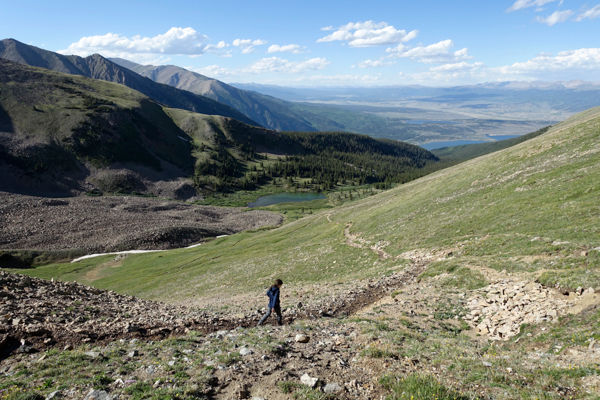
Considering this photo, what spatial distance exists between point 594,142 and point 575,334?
4266cm

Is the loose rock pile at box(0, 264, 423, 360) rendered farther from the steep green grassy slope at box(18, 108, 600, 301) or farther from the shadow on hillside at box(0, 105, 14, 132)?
the shadow on hillside at box(0, 105, 14, 132)

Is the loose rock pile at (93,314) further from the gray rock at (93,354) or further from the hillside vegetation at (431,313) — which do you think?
the gray rock at (93,354)

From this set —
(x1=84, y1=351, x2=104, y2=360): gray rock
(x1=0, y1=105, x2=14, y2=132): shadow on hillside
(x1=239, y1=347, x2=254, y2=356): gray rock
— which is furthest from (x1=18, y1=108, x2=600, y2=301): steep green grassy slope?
(x1=0, y1=105, x2=14, y2=132): shadow on hillside

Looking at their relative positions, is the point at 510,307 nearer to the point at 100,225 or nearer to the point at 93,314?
the point at 93,314

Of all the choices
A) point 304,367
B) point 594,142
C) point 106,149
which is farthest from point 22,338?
point 106,149

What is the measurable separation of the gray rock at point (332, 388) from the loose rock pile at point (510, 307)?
10.4 m

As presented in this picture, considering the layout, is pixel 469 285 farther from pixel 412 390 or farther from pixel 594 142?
pixel 594 142

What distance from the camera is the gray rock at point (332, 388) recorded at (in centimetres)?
1047

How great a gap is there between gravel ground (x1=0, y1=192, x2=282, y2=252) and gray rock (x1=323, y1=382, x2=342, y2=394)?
91050mm

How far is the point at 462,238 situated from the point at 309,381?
89.5 feet

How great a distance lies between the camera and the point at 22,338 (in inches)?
620

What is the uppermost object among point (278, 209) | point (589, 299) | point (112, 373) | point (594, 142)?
point (594, 142)

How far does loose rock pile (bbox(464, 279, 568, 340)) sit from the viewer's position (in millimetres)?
15734

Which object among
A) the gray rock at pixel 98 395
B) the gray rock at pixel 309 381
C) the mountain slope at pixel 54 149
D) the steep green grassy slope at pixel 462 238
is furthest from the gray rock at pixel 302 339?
the mountain slope at pixel 54 149
